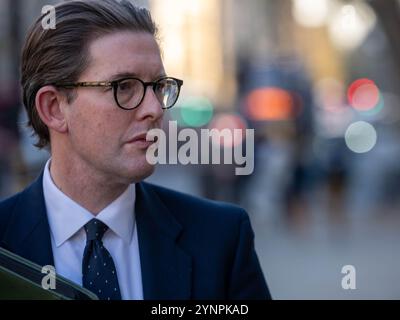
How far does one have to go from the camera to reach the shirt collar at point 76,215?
9.13 feet

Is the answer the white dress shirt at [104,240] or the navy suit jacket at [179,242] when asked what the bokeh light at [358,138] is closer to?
the navy suit jacket at [179,242]

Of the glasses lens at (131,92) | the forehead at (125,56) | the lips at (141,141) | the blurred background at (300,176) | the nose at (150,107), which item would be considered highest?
the forehead at (125,56)

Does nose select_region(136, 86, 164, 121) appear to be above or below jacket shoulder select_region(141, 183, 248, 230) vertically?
above

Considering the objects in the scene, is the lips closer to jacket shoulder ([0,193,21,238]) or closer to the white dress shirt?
the white dress shirt

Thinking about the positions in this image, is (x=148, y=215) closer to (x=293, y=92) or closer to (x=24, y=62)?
(x=24, y=62)

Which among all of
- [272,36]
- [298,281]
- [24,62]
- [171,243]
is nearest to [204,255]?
[171,243]

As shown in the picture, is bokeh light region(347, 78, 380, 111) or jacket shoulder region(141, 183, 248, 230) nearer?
jacket shoulder region(141, 183, 248, 230)

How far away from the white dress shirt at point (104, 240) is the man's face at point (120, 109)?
0.12m

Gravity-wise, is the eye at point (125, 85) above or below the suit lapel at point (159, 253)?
above

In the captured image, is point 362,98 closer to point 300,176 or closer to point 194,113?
point 194,113

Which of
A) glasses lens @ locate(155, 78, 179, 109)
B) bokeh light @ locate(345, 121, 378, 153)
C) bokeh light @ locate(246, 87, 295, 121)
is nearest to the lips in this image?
glasses lens @ locate(155, 78, 179, 109)

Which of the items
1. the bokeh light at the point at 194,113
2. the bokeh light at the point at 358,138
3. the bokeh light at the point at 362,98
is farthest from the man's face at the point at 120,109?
the bokeh light at the point at 362,98

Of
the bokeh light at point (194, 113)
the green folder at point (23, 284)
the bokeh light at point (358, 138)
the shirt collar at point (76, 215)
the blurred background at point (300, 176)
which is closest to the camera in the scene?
the green folder at point (23, 284)

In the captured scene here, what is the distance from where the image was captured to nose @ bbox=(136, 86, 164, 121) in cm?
272
